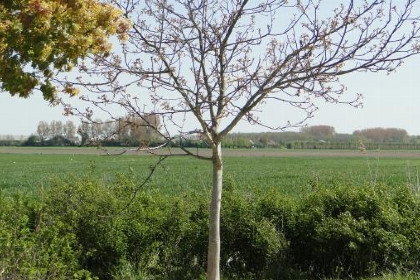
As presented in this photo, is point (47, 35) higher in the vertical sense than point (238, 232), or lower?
higher

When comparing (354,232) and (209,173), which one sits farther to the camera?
(209,173)

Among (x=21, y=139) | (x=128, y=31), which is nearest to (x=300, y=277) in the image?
(x=128, y=31)

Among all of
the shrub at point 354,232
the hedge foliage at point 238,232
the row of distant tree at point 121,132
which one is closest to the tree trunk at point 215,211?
the row of distant tree at point 121,132

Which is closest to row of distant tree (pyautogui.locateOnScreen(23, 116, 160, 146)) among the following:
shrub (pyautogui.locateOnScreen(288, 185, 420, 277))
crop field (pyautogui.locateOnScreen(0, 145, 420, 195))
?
crop field (pyautogui.locateOnScreen(0, 145, 420, 195))

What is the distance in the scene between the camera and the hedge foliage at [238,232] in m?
6.23

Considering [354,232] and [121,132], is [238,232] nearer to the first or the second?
[354,232]

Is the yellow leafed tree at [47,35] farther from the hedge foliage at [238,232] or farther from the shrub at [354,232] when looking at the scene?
the shrub at [354,232]

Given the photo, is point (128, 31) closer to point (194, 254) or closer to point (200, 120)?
point (200, 120)

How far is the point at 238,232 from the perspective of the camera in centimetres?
653

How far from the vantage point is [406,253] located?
20.2ft

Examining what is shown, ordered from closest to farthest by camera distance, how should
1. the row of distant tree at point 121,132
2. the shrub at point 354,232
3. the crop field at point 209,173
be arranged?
the row of distant tree at point 121,132 < the shrub at point 354,232 < the crop field at point 209,173

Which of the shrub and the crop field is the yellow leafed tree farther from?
the shrub

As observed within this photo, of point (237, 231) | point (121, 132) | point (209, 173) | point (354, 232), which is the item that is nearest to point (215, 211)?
point (121, 132)

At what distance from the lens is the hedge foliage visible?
20.4ft
